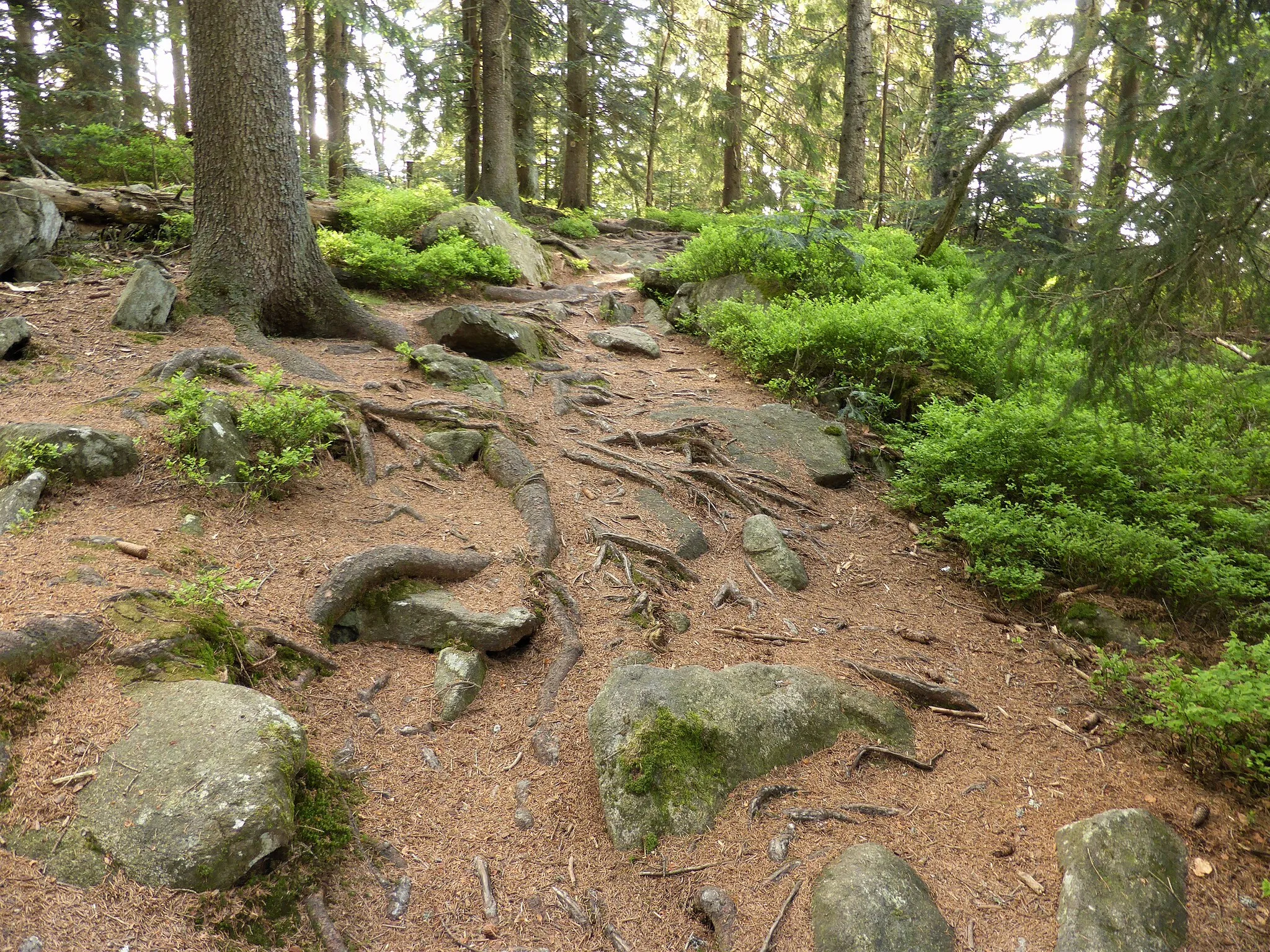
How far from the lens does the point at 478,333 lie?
8578 millimetres

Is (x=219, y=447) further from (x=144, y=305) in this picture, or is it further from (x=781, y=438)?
(x=781, y=438)

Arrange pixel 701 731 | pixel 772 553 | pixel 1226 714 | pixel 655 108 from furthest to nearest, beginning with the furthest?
pixel 655 108
pixel 772 553
pixel 701 731
pixel 1226 714

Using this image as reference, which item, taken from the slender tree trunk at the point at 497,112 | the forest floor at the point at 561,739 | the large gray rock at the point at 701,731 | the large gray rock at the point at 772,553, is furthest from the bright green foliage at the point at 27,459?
the slender tree trunk at the point at 497,112

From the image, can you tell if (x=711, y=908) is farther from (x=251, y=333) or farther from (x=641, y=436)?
(x=251, y=333)

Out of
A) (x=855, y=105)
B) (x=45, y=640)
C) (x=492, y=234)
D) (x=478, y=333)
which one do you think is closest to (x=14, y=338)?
(x=478, y=333)

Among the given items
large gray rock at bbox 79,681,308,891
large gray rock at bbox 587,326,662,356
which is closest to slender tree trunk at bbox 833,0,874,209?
large gray rock at bbox 587,326,662,356

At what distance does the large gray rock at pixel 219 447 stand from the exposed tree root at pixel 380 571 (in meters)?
1.09

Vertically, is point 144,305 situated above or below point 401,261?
below

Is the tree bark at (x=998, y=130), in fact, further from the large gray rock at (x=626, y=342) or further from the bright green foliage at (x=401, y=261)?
the bright green foliage at (x=401, y=261)

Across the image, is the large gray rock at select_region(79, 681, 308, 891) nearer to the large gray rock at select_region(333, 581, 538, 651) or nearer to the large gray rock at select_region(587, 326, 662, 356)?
the large gray rock at select_region(333, 581, 538, 651)

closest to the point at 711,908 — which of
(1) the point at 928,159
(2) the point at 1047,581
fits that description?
(2) the point at 1047,581

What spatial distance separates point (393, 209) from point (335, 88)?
27.5 ft

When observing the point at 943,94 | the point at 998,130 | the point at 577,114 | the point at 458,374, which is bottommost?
the point at 458,374

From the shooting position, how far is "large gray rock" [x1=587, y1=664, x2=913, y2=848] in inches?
136
